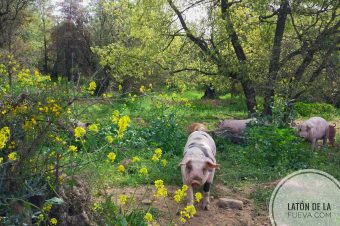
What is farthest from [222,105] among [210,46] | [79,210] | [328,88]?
[79,210]

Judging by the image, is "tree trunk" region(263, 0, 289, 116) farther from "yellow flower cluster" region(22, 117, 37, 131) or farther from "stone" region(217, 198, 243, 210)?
"yellow flower cluster" region(22, 117, 37, 131)

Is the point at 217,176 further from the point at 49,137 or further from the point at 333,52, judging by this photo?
the point at 333,52

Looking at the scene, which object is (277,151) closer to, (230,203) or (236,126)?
(236,126)

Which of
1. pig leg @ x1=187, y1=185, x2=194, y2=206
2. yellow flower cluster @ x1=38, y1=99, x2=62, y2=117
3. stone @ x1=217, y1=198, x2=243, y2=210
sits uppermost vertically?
yellow flower cluster @ x1=38, y1=99, x2=62, y2=117

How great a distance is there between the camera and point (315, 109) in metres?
18.5

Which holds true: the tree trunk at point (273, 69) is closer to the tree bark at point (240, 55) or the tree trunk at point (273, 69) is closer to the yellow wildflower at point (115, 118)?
the tree bark at point (240, 55)

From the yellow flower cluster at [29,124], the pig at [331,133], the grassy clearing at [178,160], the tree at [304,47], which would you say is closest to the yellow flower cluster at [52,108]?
the yellow flower cluster at [29,124]

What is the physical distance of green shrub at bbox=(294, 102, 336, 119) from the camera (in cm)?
1788

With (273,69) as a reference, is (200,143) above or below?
below

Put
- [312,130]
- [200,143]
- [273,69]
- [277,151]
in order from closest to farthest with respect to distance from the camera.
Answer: [200,143] < [277,151] < [312,130] < [273,69]

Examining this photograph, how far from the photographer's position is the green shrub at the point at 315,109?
17884 millimetres

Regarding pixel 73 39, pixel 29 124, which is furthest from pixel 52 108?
pixel 73 39

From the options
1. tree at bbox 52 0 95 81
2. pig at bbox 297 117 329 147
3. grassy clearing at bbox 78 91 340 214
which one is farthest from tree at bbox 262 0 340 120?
tree at bbox 52 0 95 81

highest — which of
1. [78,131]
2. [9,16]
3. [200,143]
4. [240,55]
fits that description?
[9,16]
